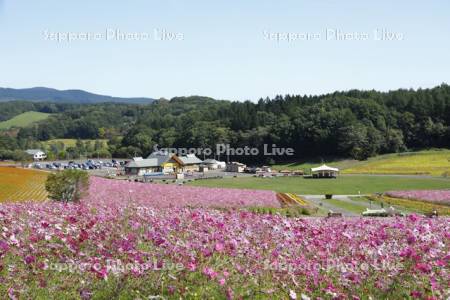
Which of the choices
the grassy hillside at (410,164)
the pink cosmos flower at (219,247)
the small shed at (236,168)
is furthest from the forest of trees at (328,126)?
Answer: the pink cosmos flower at (219,247)

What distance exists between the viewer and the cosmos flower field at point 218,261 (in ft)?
20.7

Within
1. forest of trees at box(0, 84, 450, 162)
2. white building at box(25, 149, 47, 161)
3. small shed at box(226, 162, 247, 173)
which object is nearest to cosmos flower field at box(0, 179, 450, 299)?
small shed at box(226, 162, 247, 173)

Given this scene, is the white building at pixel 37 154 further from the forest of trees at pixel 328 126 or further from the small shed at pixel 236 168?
the small shed at pixel 236 168

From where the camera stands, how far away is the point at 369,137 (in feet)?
395

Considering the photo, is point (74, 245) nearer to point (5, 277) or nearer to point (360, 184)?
point (5, 277)

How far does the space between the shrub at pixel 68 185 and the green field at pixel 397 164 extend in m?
64.6

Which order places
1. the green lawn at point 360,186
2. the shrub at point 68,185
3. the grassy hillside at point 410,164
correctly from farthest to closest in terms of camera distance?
the grassy hillside at point 410,164 < the green lawn at point 360,186 < the shrub at point 68,185

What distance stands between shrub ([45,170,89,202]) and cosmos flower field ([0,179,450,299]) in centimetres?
2557

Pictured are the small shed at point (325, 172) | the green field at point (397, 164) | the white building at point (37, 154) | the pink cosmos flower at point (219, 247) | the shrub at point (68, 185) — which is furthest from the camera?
the white building at point (37, 154)

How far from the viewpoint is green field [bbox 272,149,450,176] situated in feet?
306

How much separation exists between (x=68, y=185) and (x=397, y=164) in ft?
268

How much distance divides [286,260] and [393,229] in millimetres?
3031

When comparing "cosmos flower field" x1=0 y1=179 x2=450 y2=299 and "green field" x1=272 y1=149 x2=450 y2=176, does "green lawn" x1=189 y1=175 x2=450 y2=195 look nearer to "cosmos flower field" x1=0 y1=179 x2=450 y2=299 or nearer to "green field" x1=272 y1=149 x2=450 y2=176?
"green field" x1=272 y1=149 x2=450 y2=176

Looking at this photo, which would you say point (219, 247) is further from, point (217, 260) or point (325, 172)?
point (325, 172)
